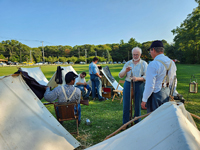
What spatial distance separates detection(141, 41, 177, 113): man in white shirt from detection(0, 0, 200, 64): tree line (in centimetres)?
3666

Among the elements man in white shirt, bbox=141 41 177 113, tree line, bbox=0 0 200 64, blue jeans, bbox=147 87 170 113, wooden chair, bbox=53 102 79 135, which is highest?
tree line, bbox=0 0 200 64

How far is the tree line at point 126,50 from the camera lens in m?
33.7

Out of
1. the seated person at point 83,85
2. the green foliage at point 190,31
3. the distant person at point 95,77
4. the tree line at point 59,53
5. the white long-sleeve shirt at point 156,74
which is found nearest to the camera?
the white long-sleeve shirt at point 156,74

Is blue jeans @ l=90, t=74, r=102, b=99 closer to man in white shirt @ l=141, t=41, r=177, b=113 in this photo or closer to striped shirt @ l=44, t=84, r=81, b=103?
striped shirt @ l=44, t=84, r=81, b=103

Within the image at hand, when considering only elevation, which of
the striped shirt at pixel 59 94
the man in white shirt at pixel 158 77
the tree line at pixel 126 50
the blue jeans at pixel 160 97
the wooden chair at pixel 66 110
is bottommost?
the wooden chair at pixel 66 110

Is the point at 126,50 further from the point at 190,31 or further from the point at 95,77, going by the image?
the point at 95,77

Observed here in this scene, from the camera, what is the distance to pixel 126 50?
91.6m

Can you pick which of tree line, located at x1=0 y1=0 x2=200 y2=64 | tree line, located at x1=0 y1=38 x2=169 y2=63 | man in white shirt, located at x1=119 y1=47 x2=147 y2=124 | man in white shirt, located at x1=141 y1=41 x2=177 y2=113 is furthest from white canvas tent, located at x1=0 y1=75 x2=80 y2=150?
tree line, located at x1=0 y1=38 x2=169 y2=63

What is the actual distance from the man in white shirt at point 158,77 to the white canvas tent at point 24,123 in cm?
188

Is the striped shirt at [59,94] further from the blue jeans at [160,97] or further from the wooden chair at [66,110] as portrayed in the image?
the blue jeans at [160,97]

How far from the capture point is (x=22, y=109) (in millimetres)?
2527

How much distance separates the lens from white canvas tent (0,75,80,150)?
2.26 metres

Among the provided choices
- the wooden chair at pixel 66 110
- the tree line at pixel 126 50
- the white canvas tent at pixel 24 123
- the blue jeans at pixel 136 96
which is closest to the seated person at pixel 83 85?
→ the wooden chair at pixel 66 110

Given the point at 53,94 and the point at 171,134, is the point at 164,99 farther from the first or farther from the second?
the point at 53,94
